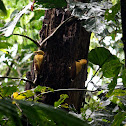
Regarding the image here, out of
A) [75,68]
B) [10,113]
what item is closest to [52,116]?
[10,113]

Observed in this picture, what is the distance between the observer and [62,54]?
Result: 109 cm

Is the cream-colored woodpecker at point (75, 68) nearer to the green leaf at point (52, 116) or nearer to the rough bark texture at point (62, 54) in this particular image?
the rough bark texture at point (62, 54)

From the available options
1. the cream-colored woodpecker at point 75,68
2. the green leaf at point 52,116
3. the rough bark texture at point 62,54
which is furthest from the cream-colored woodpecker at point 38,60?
the green leaf at point 52,116

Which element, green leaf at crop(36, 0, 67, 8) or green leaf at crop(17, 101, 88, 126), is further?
green leaf at crop(36, 0, 67, 8)

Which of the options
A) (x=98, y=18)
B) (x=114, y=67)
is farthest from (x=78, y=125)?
(x=98, y=18)

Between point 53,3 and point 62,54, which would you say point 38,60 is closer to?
point 62,54

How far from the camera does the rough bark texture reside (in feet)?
3.51

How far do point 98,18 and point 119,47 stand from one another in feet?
4.41

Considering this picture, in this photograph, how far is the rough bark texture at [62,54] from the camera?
3.51 ft

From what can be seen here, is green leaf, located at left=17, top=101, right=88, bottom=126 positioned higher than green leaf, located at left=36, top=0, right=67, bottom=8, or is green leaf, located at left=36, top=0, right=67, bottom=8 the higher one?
green leaf, located at left=36, top=0, right=67, bottom=8

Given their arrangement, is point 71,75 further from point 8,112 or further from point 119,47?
point 119,47

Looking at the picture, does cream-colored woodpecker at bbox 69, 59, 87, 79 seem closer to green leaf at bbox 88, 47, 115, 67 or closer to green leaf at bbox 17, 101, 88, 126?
green leaf at bbox 88, 47, 115, 67

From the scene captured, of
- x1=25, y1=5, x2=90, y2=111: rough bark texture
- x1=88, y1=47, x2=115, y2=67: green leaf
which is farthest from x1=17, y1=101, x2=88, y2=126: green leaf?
x1=25, y1=5, x2=90, y2=111: rough bark texture

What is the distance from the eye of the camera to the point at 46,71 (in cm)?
107
